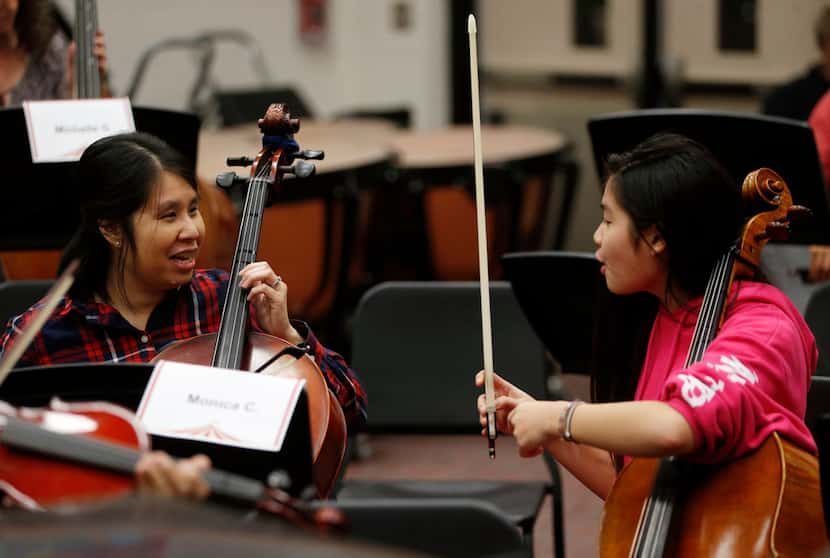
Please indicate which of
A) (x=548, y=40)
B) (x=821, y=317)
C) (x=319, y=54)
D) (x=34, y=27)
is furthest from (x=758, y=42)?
(x=34, y=27)

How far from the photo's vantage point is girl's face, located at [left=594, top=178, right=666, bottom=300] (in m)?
1.79

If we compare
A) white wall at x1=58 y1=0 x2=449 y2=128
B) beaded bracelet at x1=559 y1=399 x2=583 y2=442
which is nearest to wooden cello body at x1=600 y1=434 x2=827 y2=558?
beaded bracelet at x1=559 y1=399 x2=583 y2=442

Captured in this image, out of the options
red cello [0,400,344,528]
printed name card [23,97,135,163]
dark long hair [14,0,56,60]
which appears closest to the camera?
red cello [0,400,344,528]

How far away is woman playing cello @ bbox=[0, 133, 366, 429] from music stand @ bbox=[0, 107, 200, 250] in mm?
408

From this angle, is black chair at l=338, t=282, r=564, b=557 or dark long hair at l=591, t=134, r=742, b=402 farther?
black chair at l=338, t=282, r=564, b=557

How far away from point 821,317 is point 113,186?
1264 mm

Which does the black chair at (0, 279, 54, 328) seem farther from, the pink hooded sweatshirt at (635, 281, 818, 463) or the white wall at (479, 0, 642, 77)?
the white wall at (479, 0, 642, 77)

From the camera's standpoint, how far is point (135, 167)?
2.06 meters

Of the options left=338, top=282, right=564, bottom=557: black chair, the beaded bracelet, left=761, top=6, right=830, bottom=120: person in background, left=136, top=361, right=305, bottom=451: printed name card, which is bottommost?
left=338, top=282, right=564, bottom=557: black chair

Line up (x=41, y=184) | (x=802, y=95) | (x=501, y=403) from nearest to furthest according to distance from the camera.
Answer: (x=501, y=403) < (x=41, y=184) < (x=802, y=95)

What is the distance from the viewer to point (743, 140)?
92.4 inches

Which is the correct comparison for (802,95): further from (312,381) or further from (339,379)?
(312,381)

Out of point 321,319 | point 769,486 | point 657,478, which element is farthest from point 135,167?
point 321,319

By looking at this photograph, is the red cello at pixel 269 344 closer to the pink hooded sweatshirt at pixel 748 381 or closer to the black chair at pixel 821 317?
the pink hooded sweatshirt at pixel 748 381
